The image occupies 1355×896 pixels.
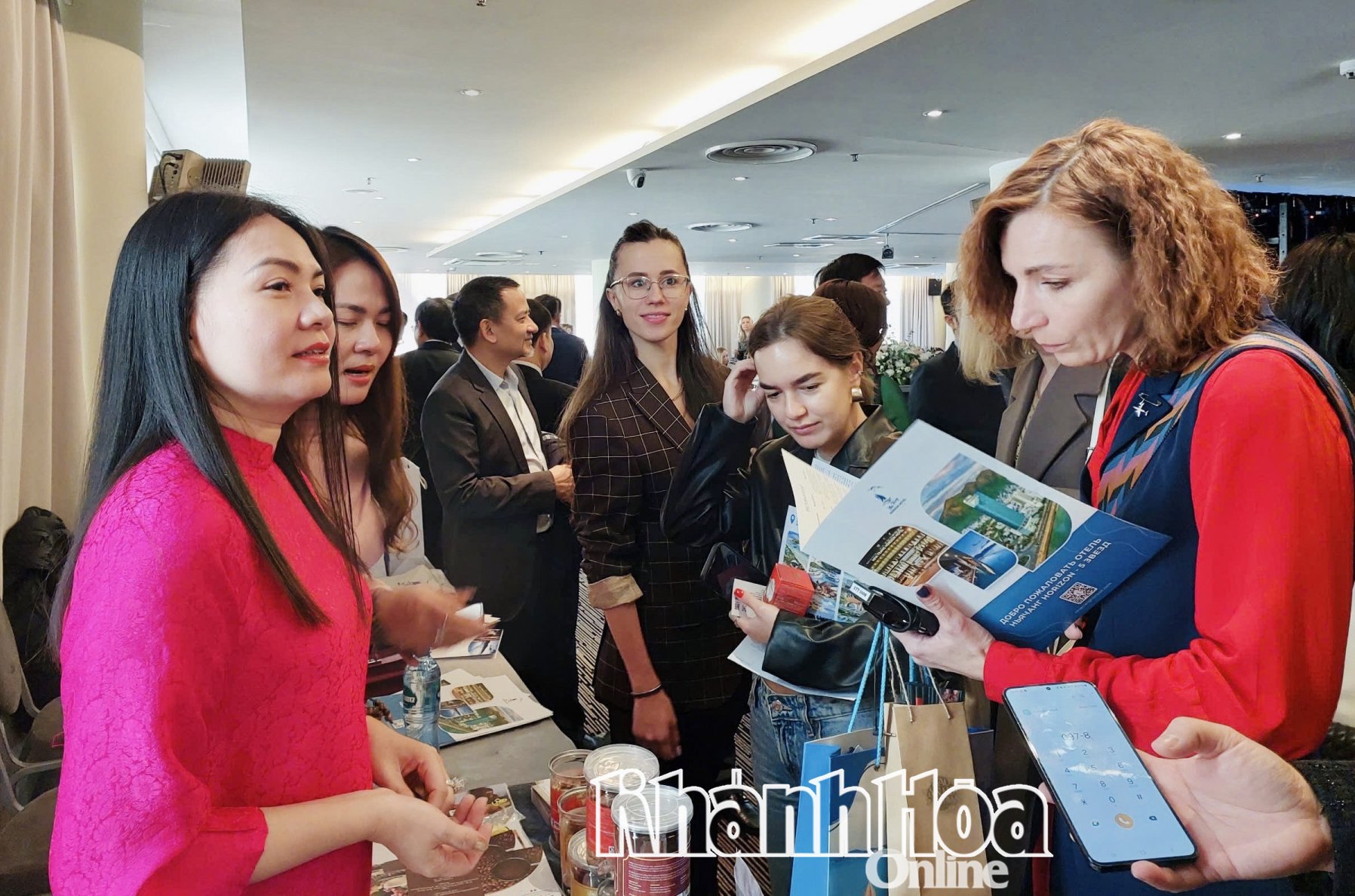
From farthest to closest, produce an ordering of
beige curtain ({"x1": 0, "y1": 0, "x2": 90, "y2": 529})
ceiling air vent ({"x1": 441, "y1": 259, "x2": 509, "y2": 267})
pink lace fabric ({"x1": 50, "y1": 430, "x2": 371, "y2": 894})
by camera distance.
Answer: ceiling air vent ({"x1": 441, "y1": 259, "x2": 509, "y2": 267}) → beige curtain ({"x1": 0, "y1": 0, "x2": 90, "y2": 529}) → pink lace fabric ({"x1": 50, "y1": 430, "x2": 371, "y2": 894})

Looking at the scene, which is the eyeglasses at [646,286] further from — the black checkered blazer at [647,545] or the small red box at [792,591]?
the small red box at [792,591]

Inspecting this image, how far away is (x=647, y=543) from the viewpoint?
6.19 feet

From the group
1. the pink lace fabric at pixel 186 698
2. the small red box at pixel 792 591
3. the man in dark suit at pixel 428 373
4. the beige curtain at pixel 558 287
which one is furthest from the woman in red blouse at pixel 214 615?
the beige curtain at pixel 558 287

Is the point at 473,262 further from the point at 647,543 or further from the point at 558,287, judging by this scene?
the point at 647,543

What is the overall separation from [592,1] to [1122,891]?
15.2ft

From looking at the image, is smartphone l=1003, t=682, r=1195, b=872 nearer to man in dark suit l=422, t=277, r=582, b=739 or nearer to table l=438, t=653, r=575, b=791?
table l=438, t=653, r=575, b=791

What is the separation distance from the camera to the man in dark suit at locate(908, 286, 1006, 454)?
273cm

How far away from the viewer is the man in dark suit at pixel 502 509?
2588 millimetres

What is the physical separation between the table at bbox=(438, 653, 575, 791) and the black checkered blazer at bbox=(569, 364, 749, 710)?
0.30m

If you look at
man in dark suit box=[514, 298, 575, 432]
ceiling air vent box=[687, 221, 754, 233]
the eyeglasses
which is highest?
ceiling air vent box=[687, 221, 754, 233]

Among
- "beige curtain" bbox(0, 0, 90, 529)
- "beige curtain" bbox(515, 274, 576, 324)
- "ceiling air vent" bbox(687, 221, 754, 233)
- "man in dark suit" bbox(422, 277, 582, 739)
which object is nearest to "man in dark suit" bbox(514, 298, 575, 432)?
"man in dark suit" bbox(422, 277, 582, 739)

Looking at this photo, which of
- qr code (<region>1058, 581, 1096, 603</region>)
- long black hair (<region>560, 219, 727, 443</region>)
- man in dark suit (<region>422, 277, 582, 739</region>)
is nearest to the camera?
qr code (<region>1058, 581, 1096, 603</region>)

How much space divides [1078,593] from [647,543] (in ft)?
3.51

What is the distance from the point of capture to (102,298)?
355 centimetres
